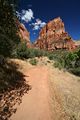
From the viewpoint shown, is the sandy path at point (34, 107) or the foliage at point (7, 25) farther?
the foliage at point (7, 25)

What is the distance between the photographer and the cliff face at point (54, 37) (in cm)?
11775

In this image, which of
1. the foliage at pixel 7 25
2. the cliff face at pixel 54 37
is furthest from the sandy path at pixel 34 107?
the cliff face at pixel 54 37

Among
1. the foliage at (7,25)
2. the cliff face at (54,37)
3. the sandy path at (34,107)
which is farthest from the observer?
the cliff face at (54,37)

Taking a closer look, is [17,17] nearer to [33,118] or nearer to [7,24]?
[7,24]

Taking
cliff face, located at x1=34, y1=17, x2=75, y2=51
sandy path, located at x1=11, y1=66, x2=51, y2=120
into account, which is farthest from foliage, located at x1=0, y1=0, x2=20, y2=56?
cliff face, located at x1=34, y1=17, x2=75, y2=51

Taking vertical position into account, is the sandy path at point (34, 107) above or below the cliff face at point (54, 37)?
below

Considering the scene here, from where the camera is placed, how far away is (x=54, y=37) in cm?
12419

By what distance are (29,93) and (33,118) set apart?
141 inches

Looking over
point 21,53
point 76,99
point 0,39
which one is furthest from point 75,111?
point 21,53

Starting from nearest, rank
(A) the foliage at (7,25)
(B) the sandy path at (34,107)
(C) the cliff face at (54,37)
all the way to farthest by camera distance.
Answer: (B) the sandy path at (34,107), (A) the foliage at (7,25), (C) the cliff face at (54,37)

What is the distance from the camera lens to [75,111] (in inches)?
438

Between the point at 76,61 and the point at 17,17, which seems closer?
the point at 17,17

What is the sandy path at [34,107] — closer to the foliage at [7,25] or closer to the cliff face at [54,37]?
the foliage at [7,25]

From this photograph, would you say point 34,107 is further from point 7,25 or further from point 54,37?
point 54,37
